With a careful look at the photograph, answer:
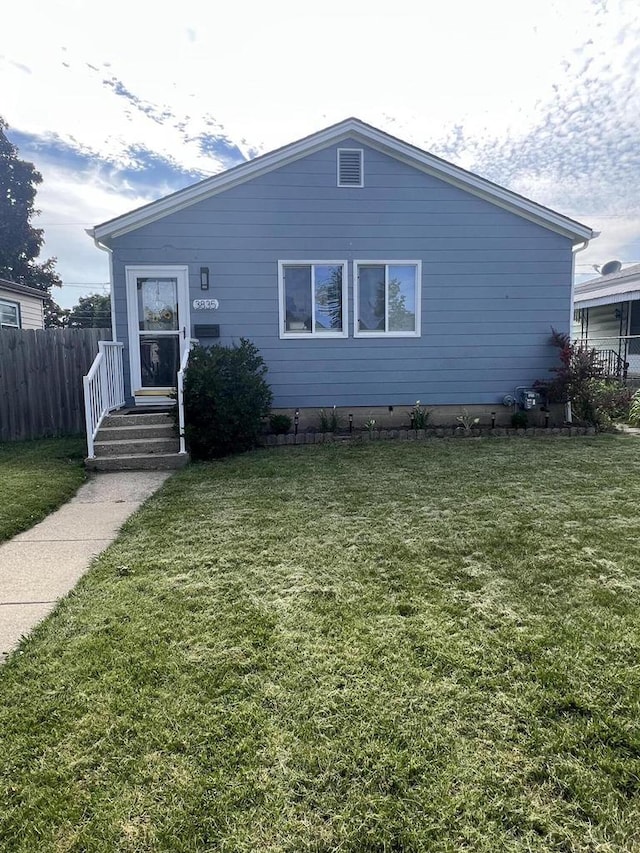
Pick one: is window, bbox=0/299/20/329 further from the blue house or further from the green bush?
the green bush

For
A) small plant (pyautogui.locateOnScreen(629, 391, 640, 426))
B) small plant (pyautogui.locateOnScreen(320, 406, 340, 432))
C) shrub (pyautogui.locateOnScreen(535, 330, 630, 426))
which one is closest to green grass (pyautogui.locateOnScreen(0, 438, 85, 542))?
small plant (pyautogui.locateOnScreen(320, 406, 340, 432))

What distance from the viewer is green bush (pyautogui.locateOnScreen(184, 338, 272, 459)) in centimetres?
712

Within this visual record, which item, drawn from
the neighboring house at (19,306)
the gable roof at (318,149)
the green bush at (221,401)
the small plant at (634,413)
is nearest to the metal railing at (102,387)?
the green bush at (221,401)

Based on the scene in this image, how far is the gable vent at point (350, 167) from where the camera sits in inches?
339

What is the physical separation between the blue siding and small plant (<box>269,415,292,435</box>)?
0.45 meters

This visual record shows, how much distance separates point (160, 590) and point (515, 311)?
8002mm

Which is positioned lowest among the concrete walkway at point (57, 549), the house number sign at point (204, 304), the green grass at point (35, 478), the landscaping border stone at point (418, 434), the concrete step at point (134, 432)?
the concrete walkway at point (57, 549)

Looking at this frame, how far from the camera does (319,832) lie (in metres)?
1.56

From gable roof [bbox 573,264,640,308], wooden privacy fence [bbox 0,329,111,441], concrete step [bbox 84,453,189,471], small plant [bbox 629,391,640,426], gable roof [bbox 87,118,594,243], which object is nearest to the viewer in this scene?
concrete step [bbox 84,453,189,471]

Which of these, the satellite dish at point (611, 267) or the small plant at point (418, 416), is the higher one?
the satellite dish at point (611, 267)

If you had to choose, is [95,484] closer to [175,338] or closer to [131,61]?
[175,338]

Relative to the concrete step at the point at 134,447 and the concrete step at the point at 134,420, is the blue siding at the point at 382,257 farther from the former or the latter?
the concrete step at the point at 134,447

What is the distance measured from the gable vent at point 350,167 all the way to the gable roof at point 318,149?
7.8 inches

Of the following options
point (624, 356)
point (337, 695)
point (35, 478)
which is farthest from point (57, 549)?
point (624, 356)
